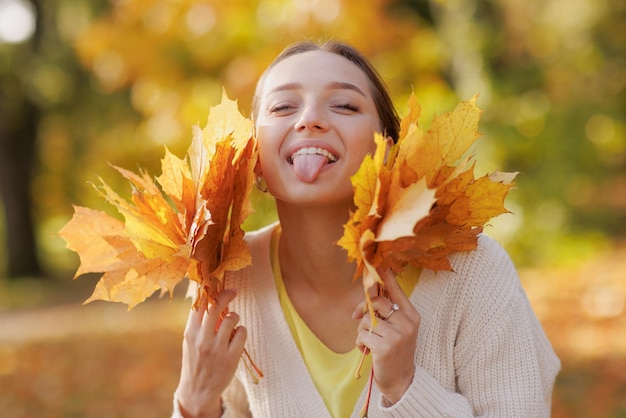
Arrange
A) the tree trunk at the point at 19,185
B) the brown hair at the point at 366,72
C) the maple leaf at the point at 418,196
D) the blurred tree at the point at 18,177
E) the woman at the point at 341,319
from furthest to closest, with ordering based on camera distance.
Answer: the tree trunk at the point at 19,185
the blurred tree at the point at 18,177
the brown hair at the point at 366,72
the woman at the point at 341,319
the maple leaf at the point at 418,196

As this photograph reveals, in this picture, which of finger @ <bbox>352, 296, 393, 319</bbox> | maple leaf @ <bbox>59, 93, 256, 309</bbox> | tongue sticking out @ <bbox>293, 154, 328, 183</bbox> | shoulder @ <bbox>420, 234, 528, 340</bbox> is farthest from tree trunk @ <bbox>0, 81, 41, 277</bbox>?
finger @ <bbox>352, 296, 393, 319</bbox>

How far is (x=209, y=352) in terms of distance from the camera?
204cm

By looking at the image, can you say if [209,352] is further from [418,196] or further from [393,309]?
[418,196]

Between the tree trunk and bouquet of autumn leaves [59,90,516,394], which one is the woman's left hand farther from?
the tree trunk

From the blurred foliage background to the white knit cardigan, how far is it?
2.82m

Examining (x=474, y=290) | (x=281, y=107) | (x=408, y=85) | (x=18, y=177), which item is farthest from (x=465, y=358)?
(x=18, y=177)

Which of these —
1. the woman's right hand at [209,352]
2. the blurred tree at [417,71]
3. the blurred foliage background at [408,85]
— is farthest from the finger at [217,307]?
the blurred tree at [417,71]

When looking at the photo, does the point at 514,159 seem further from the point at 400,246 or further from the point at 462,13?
the point at 400,246

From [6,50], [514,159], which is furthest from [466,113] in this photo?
[6,50]

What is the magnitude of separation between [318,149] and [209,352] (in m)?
0.62

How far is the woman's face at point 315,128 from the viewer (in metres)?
1.98

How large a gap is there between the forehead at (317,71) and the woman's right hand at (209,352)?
24.1 inches

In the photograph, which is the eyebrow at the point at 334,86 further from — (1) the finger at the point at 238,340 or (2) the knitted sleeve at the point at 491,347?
(1) the finger at the point at 238,340

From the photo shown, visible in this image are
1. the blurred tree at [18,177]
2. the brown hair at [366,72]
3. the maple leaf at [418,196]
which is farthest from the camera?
the blurred tree at [18,177]
